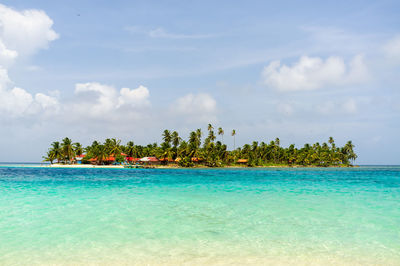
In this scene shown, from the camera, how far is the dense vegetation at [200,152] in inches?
4163

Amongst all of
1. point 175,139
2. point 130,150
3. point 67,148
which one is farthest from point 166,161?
point 67,148

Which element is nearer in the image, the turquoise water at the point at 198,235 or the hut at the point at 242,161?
the turquoise water at the point at 198,235

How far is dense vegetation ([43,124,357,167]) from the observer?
10575cm

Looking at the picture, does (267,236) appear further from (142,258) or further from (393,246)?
(142,258)

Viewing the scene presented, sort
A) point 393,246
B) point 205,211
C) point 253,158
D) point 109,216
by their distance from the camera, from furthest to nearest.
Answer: point 253,158 → point 205,211 → point 109,216 → point 393,246

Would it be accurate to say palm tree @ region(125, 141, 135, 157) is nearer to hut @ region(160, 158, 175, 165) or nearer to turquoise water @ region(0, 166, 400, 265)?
hut @ region(160, 158, 175, 165)

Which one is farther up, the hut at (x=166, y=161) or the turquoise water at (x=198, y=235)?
the turquoise water at (x=198, y=235)

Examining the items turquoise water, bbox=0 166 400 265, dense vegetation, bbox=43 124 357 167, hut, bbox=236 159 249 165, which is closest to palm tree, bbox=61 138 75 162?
dense vegetation, bbox=43 124 357 167

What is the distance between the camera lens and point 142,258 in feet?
23.4

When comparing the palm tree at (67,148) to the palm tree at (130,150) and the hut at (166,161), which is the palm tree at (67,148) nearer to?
the palm tree at (130,150)

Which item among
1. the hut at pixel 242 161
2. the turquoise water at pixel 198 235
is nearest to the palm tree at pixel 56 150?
the hut at pixel 242 161

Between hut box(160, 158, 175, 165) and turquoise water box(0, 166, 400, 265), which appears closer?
turquoise water box(0, 166, 400, 265)

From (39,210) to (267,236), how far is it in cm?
1084

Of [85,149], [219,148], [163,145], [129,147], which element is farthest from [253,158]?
[85,149]
